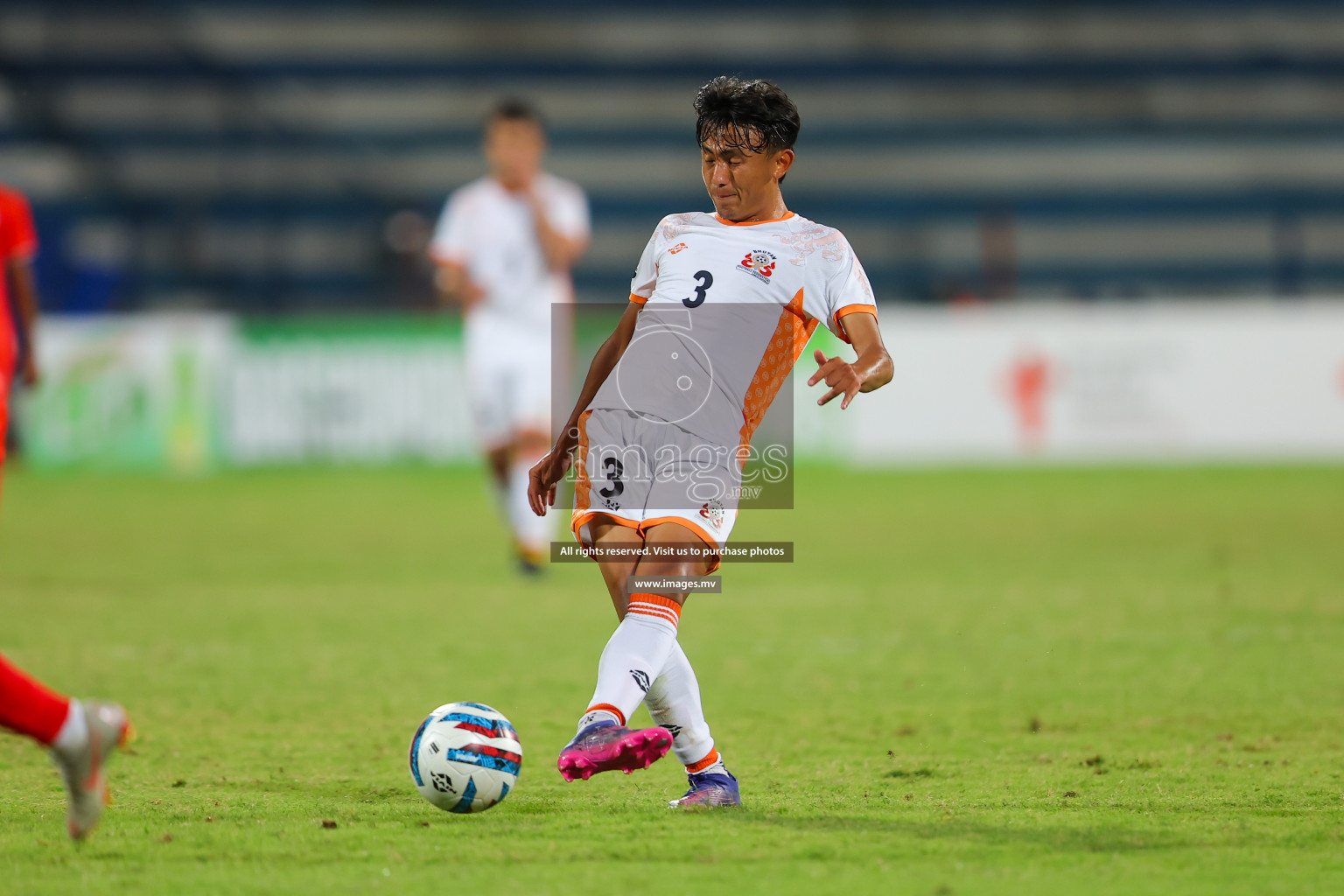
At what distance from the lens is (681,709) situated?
12.4 ft

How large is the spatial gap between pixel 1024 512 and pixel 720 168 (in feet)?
28.3

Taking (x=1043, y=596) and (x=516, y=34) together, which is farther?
(x=516, y=34)

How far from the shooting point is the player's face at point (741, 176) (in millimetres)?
3762

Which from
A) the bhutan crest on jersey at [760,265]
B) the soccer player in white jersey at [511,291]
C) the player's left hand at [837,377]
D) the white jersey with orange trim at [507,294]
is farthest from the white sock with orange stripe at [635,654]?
the white jersey with orange trim at [507,294]

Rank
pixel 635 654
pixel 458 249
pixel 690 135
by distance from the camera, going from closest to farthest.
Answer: pixel 635 654, pixel 458 249, pixel 690 135

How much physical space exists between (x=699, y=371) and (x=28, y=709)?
5.47 ft

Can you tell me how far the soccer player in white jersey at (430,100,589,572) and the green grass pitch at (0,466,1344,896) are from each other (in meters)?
0.77

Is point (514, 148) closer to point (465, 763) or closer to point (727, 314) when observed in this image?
point (727, 314)

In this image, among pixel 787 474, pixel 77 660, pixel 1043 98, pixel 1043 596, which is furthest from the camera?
pixel 1043 98

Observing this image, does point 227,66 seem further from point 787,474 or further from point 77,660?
point 77,660

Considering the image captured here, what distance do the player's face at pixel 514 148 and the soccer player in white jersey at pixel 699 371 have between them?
5.17 m

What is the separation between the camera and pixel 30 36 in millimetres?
21094

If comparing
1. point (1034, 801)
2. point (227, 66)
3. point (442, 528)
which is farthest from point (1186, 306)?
point (1034, 801)

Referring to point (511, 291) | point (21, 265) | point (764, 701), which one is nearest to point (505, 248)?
point (511, 291)
